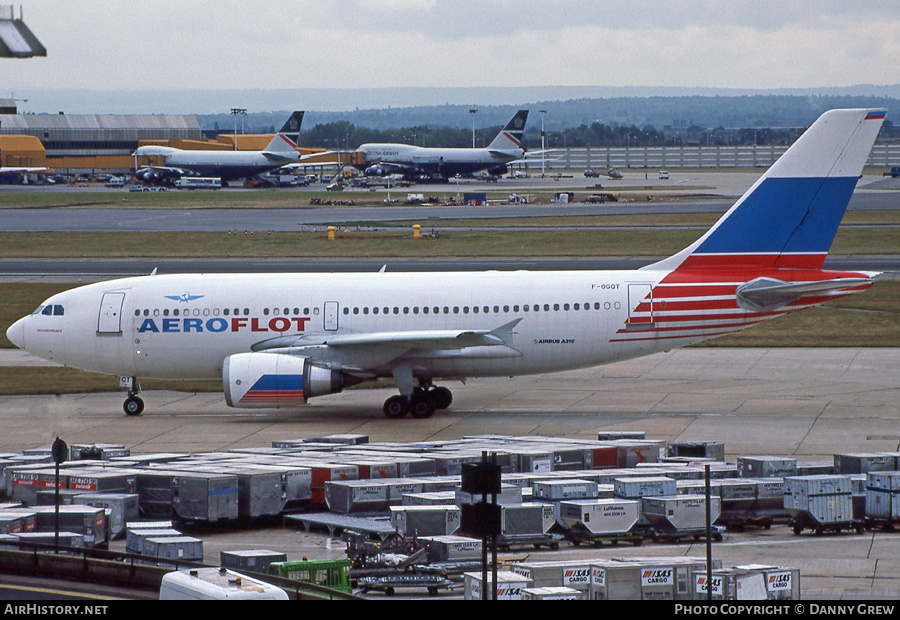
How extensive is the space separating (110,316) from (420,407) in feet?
33.7

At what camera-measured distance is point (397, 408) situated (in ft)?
122

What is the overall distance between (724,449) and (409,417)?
1069 cm

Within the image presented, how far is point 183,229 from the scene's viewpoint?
4043 inches

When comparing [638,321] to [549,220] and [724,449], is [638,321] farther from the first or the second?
[549,220]

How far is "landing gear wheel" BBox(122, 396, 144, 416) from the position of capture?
38.7 m

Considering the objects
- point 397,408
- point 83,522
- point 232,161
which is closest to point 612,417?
point 397,408

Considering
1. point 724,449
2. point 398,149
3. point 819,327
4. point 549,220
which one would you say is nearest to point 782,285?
point 724,449

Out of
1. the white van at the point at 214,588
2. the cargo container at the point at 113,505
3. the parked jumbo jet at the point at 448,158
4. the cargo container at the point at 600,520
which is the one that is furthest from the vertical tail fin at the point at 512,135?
the white van at the point at 214,588

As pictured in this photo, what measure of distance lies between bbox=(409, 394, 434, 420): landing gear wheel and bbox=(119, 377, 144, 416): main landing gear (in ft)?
28.8

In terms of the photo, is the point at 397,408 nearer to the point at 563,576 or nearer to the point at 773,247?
the point at 773,247

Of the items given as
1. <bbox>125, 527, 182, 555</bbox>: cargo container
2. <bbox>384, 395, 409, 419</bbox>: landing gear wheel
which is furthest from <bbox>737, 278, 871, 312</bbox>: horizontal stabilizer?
→ <bbox>125, 527, 182, 555</bbox>: cargo container

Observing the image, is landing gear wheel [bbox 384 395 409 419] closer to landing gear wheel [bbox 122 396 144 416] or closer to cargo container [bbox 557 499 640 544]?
A: landing gear wheel [bbox 122 396 144 416]

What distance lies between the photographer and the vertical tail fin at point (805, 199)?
3644 cm

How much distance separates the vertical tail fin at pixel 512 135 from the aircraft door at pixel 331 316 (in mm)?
150617
